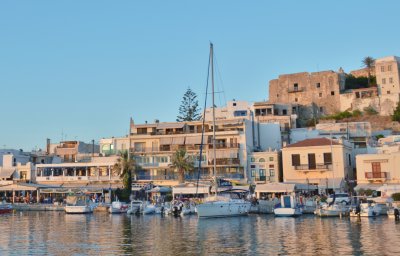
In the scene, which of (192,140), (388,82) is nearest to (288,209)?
(192,140)

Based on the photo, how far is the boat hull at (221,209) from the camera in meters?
42.7

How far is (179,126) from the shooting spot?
68.1 meters

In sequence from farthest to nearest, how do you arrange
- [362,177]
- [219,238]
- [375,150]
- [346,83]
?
[346,83], [375,150], [362,177], [219,238]

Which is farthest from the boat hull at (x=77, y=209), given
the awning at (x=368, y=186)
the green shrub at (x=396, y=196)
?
the green shrub at (x=396, y=196)

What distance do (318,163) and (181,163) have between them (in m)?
16.3

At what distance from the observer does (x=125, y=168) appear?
61.8 m

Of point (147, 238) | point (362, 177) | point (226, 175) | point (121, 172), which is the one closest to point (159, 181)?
point (121, 172)

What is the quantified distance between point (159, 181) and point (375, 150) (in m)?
27.1

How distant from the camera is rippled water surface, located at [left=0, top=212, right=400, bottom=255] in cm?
2394

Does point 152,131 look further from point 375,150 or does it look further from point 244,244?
point 244,244

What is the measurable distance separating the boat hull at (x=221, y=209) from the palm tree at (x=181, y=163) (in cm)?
1615

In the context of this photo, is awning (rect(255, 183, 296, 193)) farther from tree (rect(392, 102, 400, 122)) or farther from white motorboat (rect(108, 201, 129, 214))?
tree (rect(392, 102, 400, 122))

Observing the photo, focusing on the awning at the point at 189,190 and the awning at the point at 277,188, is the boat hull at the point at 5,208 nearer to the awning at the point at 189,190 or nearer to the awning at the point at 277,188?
the awning at the point at 189,190

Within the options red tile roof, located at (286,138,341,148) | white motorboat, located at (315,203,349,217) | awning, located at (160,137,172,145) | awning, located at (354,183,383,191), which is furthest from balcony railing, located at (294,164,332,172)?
awning, located at (160,137,172,145)
